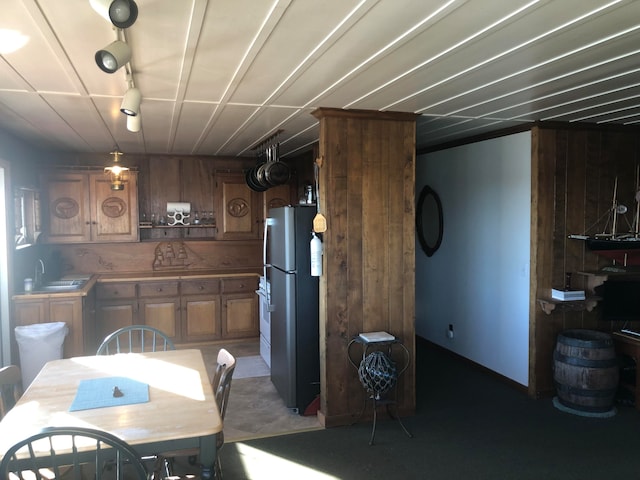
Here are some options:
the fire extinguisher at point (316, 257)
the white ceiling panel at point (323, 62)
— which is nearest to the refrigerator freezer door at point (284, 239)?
the fire extinguisher at point (316, 257)

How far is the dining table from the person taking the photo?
201 cm

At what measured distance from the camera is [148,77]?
2.70 meters

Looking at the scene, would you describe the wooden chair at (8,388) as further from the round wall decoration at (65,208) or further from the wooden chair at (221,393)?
the round wall decoration at (65,208)

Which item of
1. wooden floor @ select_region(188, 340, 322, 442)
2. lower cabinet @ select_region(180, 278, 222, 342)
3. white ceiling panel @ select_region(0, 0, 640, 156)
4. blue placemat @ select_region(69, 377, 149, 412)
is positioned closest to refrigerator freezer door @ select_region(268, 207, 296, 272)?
white ceiling panel @ select_region(0, 0, 640, 156)

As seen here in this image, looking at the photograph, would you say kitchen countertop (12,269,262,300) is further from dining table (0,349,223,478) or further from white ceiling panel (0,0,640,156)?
dining table (0,349,223,478)

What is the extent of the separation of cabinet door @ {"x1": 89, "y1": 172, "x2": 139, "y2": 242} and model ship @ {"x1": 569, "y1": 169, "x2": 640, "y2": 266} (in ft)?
15.5

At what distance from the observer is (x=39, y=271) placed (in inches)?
204

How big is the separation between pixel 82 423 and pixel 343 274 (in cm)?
205

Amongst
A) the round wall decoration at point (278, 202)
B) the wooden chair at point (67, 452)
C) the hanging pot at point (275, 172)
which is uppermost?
the hanging pot at point (275, 172)

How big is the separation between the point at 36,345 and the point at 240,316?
2.36 metres

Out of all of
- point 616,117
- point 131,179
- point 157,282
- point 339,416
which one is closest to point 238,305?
point 157,282

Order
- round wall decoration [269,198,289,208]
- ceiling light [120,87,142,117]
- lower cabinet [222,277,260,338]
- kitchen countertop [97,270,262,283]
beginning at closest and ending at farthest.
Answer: ceiling light [120,87,142,117]
kitchen countertop [97,270,262,283]
lower cabinet [222,277,260,338]
round wall decoration [269,198,289,208]

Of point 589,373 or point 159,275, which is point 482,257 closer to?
point 589,373

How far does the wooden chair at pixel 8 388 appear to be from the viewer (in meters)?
2.38
